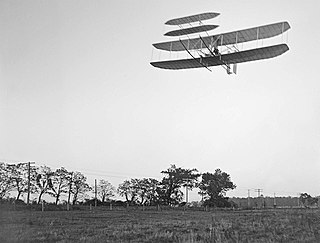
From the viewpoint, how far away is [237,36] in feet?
67.8

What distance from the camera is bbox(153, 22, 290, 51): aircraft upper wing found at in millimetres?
18609

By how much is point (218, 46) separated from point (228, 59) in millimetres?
1295

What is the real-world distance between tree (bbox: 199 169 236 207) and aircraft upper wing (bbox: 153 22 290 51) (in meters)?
42.8

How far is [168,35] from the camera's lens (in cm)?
2006

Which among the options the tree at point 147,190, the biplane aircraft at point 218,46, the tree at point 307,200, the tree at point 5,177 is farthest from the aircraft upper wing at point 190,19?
the tree at point 307,200

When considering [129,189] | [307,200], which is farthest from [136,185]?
[307,200]

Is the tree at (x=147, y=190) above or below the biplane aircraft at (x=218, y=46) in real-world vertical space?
below

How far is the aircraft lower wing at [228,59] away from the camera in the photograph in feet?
59.8

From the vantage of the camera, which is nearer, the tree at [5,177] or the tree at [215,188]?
the tree at [5,177]

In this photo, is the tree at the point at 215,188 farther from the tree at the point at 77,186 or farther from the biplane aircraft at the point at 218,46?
the biplane aircraft at the point at 218,46

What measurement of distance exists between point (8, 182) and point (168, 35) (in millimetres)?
26427

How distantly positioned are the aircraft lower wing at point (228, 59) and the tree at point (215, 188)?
144 feet

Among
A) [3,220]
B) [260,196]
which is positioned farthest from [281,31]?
[260,196]

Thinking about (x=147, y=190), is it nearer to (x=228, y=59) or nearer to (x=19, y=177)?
(x=19, y=177)
